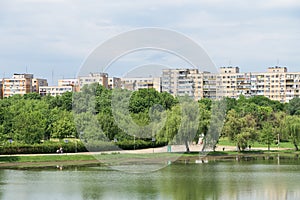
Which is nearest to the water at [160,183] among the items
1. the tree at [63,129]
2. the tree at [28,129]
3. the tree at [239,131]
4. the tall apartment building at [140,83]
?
the tree at [28,129]

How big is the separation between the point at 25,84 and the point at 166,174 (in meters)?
84.7

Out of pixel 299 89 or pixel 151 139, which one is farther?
pixel 299 89

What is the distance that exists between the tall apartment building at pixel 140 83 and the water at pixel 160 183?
143 ft

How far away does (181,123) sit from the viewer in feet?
133

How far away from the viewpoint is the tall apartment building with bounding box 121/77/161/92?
76750mm

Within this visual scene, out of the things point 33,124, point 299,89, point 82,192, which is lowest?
point 82,192

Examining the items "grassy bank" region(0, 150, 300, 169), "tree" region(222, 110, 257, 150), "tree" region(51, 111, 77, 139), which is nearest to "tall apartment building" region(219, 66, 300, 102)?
"tree" region(222, 110, 257, 150)

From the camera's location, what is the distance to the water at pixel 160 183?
71.9 feet

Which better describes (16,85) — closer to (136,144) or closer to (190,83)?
(190,83)

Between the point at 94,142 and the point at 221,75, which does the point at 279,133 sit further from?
the point at 221,75

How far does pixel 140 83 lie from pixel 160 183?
59260 mm

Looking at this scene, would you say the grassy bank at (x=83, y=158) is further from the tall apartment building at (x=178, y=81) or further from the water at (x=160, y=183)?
the tall apartment building at (x=178, y=81)

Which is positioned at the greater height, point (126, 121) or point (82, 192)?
point (126, 121)

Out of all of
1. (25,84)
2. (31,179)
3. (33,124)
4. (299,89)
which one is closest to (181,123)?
(33,124)
